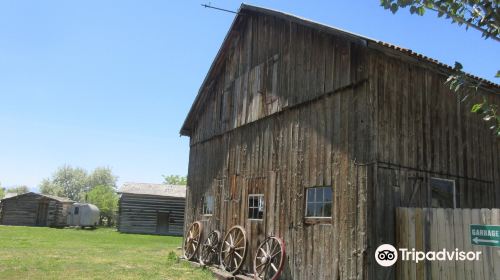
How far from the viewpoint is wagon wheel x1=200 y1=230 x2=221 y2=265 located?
1591cm

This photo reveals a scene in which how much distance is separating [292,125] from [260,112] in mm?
1988

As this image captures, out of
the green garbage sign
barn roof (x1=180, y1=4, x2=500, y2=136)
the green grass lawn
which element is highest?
barn roof (x1=180, y1=4, x2=500, y2=136)

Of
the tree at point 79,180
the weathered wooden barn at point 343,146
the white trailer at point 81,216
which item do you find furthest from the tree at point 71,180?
the weathered wooden barn at point 343,146

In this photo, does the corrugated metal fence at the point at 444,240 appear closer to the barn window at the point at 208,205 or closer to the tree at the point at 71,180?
the barn window at the point at 208,205

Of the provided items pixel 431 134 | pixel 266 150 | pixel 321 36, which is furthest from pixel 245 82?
pixel 431 134

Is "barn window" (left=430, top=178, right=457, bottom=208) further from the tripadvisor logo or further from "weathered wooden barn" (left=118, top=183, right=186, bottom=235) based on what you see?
"weathered wooden barn" (left=118, top=183, right=186, bottom=235)

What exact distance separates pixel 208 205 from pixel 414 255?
Answer: 10055 mm

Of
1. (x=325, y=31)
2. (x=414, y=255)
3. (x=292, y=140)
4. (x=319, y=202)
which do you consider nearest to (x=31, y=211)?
(x=292, y=140)

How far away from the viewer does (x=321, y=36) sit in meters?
11.9

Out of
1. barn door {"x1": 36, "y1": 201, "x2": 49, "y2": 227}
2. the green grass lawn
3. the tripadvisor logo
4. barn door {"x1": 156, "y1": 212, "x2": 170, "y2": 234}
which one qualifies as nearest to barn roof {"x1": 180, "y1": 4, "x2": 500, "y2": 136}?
the tripadvisor logo

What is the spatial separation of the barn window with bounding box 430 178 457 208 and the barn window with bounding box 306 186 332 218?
8.00ft

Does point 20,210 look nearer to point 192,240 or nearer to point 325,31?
point 192,240

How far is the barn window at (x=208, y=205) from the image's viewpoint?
1733 centimetres

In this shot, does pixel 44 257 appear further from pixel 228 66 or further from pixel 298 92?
pixel 298 92
